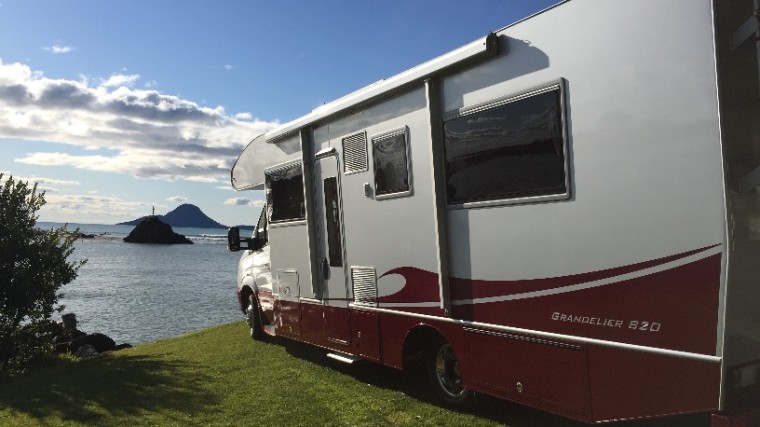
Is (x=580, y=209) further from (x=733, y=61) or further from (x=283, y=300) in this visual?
(x=283, y=300)

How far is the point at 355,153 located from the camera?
657 centimetres

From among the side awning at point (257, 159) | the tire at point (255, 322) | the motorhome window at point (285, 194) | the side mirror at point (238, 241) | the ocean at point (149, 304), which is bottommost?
the ocean at point (149, 304)

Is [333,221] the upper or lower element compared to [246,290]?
upper

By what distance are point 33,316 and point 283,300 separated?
6.51 meters

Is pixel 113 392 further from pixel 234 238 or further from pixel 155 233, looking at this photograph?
pixel 155 233

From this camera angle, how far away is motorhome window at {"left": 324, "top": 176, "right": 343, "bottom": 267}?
697 centimetres

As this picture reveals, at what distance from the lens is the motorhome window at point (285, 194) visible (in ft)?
25.5

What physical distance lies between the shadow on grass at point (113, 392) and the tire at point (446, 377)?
2.54 meters

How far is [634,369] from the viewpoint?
387cm

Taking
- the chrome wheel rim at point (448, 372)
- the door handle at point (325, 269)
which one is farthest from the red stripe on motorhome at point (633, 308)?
the door handle at point (325, 269)

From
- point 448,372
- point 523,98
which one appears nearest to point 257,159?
point 448,372

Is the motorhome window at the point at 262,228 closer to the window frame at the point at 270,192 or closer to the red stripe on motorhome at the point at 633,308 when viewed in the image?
the window frame at the point at 270,192

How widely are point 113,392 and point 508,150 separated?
5911 mm

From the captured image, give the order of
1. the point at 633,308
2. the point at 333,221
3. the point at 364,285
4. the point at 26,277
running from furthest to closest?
the point at 26,277 → the point at 333,221 → the point at 364,285 → the point at 633,308
